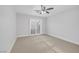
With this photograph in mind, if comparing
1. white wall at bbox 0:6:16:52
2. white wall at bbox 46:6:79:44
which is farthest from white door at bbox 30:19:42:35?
white wall at bbox 0:6:16:52

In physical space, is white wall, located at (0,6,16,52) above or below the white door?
above

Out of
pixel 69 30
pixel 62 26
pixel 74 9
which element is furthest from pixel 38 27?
pixel 74 9

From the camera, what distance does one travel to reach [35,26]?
8.05 metres

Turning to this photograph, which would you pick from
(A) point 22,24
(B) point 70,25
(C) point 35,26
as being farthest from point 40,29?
(B) point 70,25

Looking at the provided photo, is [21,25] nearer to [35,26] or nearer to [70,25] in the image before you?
[35,26]

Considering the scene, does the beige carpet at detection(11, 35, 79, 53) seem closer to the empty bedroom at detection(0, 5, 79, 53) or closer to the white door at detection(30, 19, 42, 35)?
the empty bedroom at detection(0, 5, 79, 53)

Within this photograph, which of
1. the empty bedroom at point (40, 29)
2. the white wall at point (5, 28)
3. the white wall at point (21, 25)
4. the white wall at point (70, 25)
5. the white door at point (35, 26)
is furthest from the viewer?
the white door at point (35, 26)

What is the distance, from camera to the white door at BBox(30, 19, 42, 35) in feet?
25.2

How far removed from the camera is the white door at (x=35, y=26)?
7.69m

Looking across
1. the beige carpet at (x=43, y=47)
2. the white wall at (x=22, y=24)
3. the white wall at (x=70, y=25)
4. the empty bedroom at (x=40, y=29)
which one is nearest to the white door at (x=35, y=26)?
the empty bedroom at (x=40, y=29)

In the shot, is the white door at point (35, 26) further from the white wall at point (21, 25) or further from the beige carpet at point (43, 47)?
the beige carpet at point (43, 47)

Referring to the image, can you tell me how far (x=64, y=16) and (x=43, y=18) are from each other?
130 inches

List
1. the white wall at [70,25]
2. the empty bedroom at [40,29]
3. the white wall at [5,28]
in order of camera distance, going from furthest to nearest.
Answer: the white wall at [70,25], the empty bedroom at [40,29], the white wall at [5,28]
